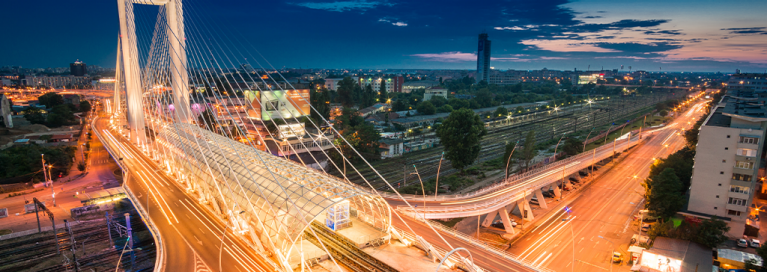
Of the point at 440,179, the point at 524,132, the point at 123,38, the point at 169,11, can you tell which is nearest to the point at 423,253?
the point at 440,179

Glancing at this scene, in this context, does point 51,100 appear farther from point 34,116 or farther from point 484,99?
point 484,99

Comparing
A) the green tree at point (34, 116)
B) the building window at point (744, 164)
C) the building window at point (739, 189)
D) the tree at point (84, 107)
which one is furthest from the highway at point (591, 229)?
the tree at point (84, 107)

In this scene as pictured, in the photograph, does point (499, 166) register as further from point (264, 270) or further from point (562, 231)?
point (264, 270)

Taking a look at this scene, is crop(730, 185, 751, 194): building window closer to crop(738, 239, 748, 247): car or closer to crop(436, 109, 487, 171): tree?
crop(738, 239, 748, 247): car

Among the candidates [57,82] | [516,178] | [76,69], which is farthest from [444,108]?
[76,69]

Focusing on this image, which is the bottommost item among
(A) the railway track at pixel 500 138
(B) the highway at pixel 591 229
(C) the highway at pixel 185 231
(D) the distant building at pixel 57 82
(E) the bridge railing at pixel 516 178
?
(B) the highway at pixel 591 229

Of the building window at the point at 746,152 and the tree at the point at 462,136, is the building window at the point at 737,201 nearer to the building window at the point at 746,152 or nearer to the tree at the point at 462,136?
the building window at the point at 746,152

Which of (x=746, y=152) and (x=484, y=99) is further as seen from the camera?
(x=484, y=99)

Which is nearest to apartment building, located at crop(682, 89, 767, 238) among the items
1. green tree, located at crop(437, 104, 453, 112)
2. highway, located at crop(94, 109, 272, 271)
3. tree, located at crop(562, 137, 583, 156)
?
tree, located at crop(562, 137, 583, 156)
